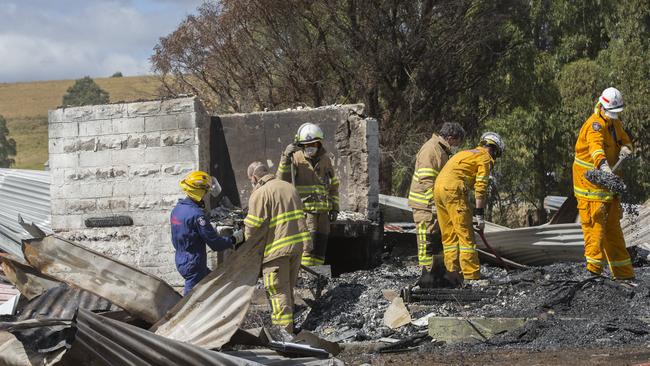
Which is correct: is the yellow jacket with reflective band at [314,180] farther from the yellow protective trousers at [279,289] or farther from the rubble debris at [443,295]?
the yellow protective trousers at [279,289]

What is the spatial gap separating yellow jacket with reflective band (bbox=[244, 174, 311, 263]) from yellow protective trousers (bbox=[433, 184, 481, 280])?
63.7 inches

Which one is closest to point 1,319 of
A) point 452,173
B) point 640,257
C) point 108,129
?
point 452,173

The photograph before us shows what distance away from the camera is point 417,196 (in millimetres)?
10867

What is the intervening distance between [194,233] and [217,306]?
6.13 feet

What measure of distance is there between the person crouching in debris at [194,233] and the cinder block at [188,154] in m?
2.97

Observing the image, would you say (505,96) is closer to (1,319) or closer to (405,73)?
(405,73)

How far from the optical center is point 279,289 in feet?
29.9

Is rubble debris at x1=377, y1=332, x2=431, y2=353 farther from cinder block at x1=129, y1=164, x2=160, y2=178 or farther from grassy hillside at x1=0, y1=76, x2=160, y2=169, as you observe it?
grassy hillside at x1=0, y1=76, x2=160, y2=169

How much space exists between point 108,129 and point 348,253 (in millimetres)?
3438

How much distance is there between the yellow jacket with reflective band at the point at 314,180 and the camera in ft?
37.0

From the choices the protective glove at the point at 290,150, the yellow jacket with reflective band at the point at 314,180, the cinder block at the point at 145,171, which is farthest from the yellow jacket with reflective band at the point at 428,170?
the cinder block at the point at 145,171

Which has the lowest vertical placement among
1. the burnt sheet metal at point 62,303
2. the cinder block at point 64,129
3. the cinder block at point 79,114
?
the burnt sheet metal at point 62,303

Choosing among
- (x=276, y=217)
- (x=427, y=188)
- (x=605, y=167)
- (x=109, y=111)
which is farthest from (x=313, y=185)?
(x=605, y=167)

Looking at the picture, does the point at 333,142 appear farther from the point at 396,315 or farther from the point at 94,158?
the point at 396,315
